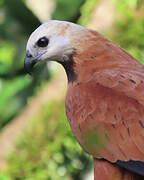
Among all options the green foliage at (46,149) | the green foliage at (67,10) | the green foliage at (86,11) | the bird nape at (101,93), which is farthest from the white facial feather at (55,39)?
the green foliage at (86,11)

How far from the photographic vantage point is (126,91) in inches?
152

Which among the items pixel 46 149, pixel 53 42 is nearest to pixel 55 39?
pixel 53 42

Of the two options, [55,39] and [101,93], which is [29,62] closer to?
[55,39]

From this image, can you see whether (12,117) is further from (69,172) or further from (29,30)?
(69,172)

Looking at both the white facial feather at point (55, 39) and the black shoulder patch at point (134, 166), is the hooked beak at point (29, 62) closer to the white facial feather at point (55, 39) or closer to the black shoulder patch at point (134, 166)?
the white facial feather at point (55, 39)

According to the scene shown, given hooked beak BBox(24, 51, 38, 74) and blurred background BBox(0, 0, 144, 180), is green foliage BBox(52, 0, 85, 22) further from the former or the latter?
hooked beak BBox(24, 51, 38, 74)

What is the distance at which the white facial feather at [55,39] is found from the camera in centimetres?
406

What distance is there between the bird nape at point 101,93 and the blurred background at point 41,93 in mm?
1778

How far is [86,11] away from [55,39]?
5203mm

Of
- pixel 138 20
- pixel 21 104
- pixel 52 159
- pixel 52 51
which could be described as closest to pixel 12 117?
pixel 21 104

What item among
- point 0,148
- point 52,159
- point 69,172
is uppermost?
point 69,172

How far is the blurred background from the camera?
262 inches

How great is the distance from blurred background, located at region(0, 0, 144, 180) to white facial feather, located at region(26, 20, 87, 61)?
5.97ft

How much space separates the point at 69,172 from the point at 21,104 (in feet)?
8.42
